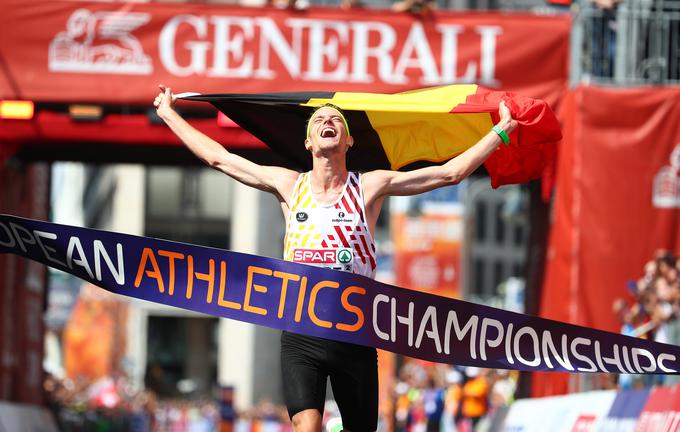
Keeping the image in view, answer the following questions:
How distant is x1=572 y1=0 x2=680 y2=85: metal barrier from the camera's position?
15859 mm

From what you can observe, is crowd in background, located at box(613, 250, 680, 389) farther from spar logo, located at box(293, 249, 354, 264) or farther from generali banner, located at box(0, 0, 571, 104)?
spar logo, located at box(293, 249, 354, 264)

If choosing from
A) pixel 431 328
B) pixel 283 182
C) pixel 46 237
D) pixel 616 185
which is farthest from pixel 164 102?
pixel 616 185

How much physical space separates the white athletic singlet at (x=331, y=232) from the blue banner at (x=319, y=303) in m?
0.09

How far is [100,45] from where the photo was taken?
612 inches

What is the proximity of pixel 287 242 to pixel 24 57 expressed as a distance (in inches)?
360

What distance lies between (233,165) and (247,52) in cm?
842

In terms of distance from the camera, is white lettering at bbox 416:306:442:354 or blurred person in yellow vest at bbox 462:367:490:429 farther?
blurred person in yellow vest at bbox 462:367:490:429

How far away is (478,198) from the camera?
76062 mm

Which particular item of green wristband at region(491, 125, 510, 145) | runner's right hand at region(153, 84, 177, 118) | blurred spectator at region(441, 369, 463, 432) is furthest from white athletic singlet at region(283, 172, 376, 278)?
blurred spectator at region(441, 369, 463, 432)

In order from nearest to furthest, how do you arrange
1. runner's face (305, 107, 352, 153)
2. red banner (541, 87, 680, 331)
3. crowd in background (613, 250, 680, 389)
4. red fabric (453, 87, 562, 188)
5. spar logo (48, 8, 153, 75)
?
runner's face (305, 107, 352, 153), red fabric (453, 87, 562, 188), crowd in background (613, 250, 680, 389), red banner (541, 87, 680, 331), spar logo (48, 8, 153, 75)

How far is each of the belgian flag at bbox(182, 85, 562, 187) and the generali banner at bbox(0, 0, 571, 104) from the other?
678 centimetres

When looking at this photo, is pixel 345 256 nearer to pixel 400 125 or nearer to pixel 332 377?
pixel 332 377

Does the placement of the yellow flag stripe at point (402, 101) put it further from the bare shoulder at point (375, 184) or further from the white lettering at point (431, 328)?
the white lettering at point (431, 328)

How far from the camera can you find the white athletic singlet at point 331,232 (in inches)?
277
